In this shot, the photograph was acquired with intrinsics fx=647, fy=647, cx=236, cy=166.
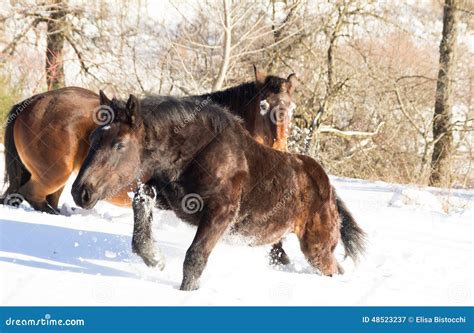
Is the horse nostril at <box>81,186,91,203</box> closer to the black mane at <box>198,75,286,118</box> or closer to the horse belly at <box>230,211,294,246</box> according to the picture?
the horse belly at <box>230,211,294,246</box>

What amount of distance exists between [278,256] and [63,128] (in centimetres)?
290

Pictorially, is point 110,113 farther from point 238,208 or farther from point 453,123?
point 453,123

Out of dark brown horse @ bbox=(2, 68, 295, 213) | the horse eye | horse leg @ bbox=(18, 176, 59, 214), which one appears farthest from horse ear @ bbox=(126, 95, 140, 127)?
horse leg @ bbox=(18, 176, 59, 214)

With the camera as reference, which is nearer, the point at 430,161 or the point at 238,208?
the point at 238,208

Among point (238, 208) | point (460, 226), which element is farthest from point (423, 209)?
point (238, 208)

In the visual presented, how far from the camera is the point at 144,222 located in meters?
4.98

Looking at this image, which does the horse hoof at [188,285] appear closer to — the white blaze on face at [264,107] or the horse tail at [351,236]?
the horse tail at [351,236]

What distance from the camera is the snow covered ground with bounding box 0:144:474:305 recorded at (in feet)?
14.6

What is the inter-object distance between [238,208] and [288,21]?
10459mm

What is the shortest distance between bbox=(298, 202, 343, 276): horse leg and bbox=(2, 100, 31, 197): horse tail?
12.4ft

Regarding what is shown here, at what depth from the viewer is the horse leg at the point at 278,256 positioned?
20.0 feet

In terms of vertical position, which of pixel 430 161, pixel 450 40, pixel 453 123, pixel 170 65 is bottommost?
pixel 430 161

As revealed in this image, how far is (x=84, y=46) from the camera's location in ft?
51.9
